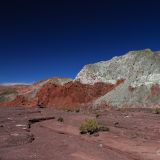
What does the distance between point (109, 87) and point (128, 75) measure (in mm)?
4466

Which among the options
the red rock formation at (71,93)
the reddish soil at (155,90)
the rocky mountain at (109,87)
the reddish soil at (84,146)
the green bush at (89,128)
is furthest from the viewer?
the red rock formation at (71,93)

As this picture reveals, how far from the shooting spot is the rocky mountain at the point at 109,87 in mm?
61500

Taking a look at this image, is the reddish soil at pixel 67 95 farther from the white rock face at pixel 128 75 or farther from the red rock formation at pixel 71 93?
the white rock face at pixel 128 75

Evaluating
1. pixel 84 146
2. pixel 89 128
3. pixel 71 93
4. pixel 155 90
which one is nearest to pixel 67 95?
pixel 71 93

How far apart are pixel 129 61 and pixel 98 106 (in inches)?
600

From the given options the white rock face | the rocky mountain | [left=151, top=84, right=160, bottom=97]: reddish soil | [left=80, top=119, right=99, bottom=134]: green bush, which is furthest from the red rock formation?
[left=80, top=119, right=99, bottom=134]: green bush

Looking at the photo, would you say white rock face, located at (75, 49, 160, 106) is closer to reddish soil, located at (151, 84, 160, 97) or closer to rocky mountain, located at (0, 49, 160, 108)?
rocky mountain, located at (0, 49, 160, 108)

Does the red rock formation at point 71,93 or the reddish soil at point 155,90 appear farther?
the red rock formation at point 71,93

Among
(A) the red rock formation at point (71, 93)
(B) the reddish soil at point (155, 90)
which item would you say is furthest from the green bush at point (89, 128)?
(A) the red rock formation at point (71, 93)

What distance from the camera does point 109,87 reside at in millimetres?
71688

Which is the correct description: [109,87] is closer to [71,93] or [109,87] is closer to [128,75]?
[128,75]

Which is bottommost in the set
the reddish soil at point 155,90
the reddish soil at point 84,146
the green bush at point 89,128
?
the reddish soil at point 84,146

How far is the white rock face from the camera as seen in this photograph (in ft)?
202

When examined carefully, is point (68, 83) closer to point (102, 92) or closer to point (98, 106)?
point (102, 92)
